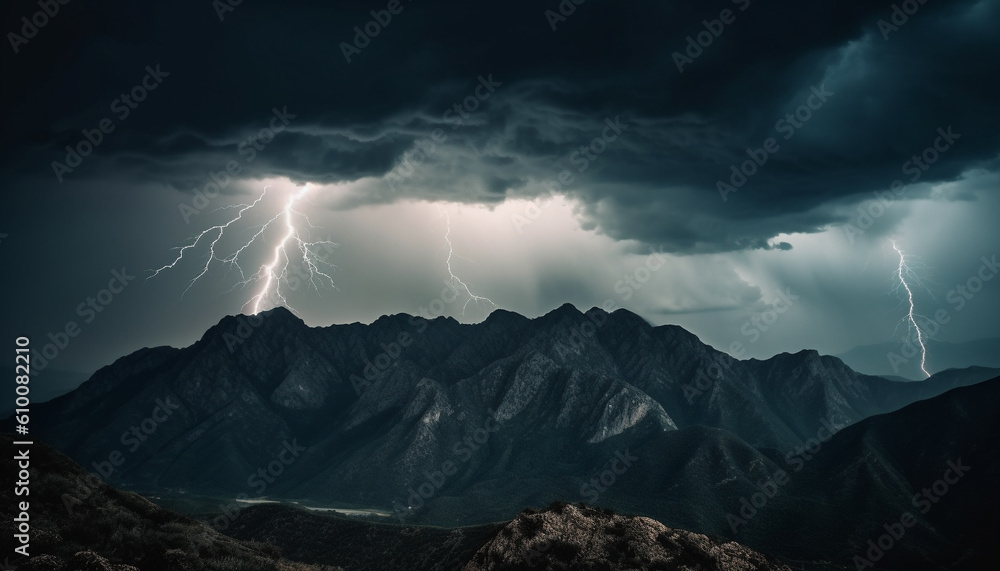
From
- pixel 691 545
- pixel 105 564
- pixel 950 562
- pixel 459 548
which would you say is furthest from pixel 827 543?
pixel 105 564

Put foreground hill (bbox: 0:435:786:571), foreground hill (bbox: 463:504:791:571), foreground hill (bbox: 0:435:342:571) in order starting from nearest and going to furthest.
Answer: foreground hill (bbox: 0:435:342:571)
foreground hill (bbox: 0:435:786:571)
foreground hill (bbox: 463:504:791:571)

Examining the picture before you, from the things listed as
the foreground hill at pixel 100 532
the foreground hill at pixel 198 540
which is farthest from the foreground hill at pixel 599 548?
the foreground hill at pixel 100 532

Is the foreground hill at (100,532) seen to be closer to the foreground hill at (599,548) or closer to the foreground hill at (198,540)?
the foreground hill at (198,540)

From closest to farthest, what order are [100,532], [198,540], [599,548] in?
[100,532] < [198,540] < [599,548]

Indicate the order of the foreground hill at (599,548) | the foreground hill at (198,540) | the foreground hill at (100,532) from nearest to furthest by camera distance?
the foreground hill at (100,532), the foreground hill at (198,540), the foreground hill at (599,548)

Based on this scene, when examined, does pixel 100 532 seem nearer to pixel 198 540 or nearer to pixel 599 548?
pixel 198 540

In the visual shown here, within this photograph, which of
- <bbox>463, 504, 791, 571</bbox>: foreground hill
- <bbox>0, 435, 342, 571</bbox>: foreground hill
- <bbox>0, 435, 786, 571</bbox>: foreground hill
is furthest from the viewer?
<bbox>463, 504, 791, 571</bbox>: foreground hill

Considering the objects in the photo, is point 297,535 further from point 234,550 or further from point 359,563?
point 234,550

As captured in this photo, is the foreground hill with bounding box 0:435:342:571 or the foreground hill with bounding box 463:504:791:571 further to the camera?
the foreground hill with bounding box 463:504:791:571

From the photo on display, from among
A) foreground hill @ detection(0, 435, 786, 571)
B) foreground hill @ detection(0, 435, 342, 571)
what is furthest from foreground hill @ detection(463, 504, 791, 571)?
foreground hill @ detection(0, 435, 342, 571)

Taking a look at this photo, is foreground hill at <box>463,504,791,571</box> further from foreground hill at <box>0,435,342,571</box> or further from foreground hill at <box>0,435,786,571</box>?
foreground hill at <box>0,435,342,571</box>

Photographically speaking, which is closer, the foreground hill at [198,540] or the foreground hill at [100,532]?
the foreground hill at [100,532]

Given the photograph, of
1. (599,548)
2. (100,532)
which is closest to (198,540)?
(100,532)

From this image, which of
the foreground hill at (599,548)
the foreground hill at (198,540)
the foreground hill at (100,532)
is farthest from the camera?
the foreground hill at (599,548)
